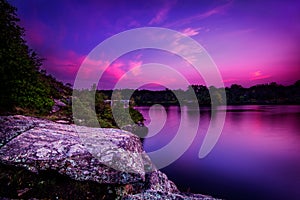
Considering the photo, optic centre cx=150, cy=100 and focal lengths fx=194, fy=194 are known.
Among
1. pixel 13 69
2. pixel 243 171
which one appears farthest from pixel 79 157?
pixel 243 171

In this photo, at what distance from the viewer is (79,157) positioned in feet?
18.4

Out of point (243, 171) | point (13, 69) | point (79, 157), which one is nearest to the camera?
point (79, 157)

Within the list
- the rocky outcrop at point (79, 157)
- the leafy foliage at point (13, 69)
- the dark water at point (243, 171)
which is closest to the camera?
the rocky outcrop at point (79, 157)

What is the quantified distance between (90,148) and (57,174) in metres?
1.11

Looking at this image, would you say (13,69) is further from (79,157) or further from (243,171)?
(243,171)

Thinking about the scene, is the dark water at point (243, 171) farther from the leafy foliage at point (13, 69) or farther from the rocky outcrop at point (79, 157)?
the leafy foliage at point (13, 69)

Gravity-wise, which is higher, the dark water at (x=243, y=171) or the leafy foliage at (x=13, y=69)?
the leafy foliage at (x=13, y=69)

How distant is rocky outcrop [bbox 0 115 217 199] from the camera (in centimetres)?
532

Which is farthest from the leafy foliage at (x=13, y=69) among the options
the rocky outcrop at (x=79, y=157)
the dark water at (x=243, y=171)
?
the dark water at (x=243, y=171)

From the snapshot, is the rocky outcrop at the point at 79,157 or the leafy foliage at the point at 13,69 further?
the leafy foliage at the point at 13,69

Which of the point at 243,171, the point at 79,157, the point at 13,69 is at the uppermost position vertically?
the point at 13,69

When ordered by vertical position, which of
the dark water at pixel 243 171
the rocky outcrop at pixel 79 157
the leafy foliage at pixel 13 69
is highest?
the leafy foliage at pixel 13 69

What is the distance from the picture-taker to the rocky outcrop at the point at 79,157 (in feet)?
17.4

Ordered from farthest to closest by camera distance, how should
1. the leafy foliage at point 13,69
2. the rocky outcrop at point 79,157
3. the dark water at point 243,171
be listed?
the dark water at point 243,171 < the leafy foliage at point 13,69 < the rocky outcrop at point 79,157
